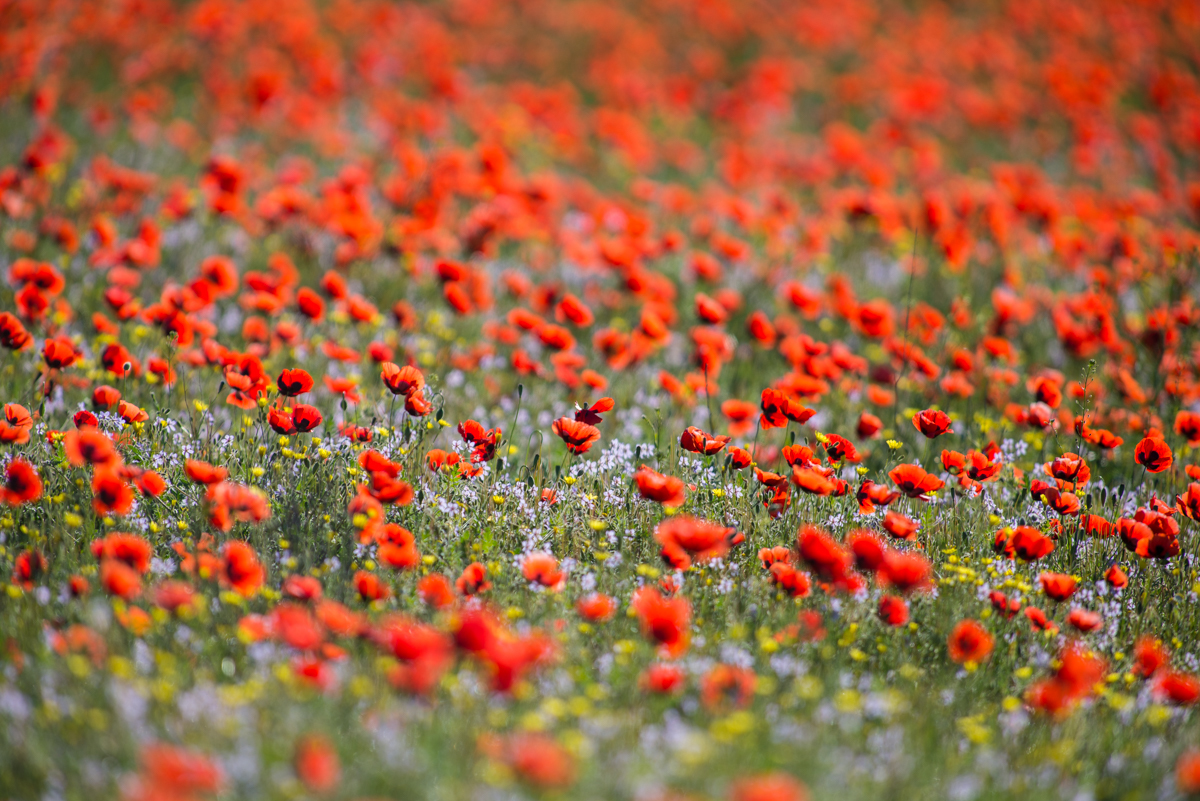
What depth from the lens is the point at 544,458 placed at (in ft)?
13.5

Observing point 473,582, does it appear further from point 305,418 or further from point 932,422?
point 932,422

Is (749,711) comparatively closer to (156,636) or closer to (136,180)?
(156,636)

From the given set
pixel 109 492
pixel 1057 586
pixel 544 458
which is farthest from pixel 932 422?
pixel 109 492

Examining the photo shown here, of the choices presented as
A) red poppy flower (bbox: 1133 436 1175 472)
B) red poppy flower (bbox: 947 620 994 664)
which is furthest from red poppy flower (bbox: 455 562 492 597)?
red poppy flower (bbox: 1133 436 1175 472)

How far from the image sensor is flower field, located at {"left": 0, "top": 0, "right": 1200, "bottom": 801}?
7.38 feet

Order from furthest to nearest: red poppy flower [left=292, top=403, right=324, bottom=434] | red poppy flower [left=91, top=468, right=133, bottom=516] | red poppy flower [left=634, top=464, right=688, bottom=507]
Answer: red poppy flower [left=292, top=403, right=324, bottom=434], red poppy flower [left=634, top=464, right=688, bottom=507], red poppy flower [left=91, top=468, right=133, bottom=516]

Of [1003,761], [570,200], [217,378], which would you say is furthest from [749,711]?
[570,200]

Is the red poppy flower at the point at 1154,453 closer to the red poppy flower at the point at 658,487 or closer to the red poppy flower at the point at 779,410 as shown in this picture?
the red poppy flower at the point at 779,410

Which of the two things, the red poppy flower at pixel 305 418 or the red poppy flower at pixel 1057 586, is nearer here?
the red poppy flower at pixel 1057 586

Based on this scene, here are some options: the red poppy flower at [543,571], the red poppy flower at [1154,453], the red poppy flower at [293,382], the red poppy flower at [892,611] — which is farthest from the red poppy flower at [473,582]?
the red poppy flower at [1154,453]

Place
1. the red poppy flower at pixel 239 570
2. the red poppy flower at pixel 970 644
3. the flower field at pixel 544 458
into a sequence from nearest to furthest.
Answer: the flower field at pixel 544 458, the red poppy flower at pixel 239 570, the red poppy flower at pixel 970 644

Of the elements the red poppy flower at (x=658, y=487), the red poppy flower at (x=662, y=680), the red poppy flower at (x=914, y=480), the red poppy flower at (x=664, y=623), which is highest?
the red poppy flower at (x=664, y=623)

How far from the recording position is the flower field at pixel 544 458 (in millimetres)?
2248

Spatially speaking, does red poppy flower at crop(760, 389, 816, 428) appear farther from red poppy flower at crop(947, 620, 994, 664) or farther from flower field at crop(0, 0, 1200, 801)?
red poppy flower at crop(947, 620, 994, 664)
